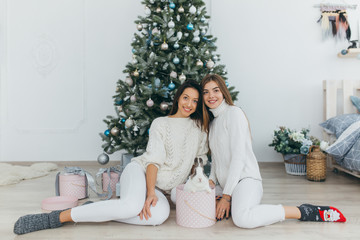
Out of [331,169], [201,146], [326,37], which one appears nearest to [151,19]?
[201,146]

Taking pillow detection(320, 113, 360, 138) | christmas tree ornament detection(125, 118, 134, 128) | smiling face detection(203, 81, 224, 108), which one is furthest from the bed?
christmas tree ornament detection(125, 118, 134, 128)

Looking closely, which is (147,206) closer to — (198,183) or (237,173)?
(198,183)

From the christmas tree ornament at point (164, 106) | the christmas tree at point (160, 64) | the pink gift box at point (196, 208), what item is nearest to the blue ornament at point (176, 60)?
the christmas tree at point (160, 64)

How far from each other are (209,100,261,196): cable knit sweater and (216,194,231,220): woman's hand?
0.04m

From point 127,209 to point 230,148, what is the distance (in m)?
0.67

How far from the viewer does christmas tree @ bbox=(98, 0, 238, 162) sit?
7.45 feet

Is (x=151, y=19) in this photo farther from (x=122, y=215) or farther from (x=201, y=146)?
(x=122, y=215)

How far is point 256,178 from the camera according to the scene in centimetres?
171

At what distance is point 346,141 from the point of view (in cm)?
244

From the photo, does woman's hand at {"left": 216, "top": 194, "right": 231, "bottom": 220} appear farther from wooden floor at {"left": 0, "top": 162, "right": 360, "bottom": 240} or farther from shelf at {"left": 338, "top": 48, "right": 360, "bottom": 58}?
shelf at {"left": 338, "top": 48, "right": 360, "bottom": 58}

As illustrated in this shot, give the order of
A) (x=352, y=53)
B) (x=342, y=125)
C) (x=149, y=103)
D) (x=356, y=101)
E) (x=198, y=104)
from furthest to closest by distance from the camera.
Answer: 1. (x=352, y=53)
2. (x=356, y=101)
3. (x=342, y=125)
4. (x=149, y=103)
5. (x=198, y=104)

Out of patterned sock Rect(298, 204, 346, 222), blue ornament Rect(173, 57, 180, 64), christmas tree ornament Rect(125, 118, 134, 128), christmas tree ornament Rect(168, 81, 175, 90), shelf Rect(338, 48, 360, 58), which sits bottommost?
patterned sock Rect(298, 204, 346, 222)

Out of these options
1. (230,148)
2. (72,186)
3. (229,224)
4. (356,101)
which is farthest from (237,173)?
(356,101)

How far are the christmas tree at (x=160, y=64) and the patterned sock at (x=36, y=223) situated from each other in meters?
0.92
